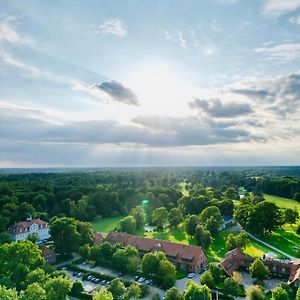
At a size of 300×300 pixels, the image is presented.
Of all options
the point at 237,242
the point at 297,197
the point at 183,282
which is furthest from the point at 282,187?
the point at 183,282

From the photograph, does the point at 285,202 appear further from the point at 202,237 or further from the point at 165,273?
the point at 165,273

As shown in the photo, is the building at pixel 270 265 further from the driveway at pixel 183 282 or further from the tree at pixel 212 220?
the tree at pixel 212 220

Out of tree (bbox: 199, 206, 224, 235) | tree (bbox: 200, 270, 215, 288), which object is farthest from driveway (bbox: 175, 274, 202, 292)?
tree (bbox: 199, 206, 224, 235)

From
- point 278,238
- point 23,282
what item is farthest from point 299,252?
point 23,282

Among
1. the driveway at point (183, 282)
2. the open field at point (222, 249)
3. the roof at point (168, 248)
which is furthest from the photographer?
the open field at point (222, 249)

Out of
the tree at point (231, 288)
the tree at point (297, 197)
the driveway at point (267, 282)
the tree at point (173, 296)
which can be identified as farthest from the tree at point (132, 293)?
the tree at point (297, 197)

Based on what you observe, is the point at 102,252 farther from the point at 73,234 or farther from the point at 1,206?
the point at 1,206
